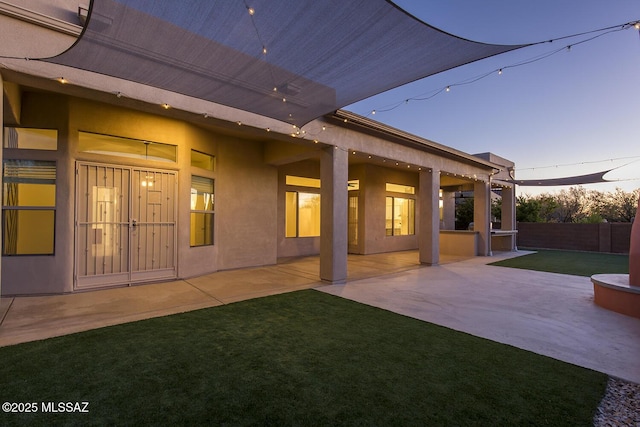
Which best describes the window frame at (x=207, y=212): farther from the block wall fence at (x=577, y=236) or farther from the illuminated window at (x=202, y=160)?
the block wall fence at (x=577, y=236)

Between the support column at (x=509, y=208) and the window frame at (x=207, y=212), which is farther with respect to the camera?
the support column at (x=509, y=208)

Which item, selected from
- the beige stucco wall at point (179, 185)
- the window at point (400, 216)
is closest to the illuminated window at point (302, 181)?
the beige stucco wall at point (179, 185)

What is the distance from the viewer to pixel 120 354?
2.81 m

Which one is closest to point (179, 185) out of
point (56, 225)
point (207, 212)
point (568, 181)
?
point (207, 212)

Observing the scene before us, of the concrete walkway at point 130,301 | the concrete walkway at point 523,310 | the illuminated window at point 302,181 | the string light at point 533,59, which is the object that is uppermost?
the string light at point 533,59

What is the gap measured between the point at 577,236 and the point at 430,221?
9939 millimetres

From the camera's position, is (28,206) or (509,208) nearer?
(28,206)

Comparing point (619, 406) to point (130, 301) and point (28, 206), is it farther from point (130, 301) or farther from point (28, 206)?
point (28, 206)

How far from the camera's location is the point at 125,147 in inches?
220

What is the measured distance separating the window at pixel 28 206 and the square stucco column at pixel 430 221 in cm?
846

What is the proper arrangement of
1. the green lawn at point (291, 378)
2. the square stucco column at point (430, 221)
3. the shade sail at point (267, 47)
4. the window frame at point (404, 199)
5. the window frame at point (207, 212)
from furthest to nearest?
the window frame at point (404, 199) < the square stucco column at point (430, 221) < the window frame at point (207, 212) < the shade sail at point (267, 47) < the green lawn at point (291, 378)

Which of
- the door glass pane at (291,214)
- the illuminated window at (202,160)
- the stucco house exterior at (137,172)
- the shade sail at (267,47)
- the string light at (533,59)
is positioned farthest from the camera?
the door glass pane at (291,214)

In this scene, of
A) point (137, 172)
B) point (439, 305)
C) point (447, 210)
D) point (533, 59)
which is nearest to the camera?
point (533, 59)

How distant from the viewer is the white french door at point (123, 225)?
5148mm
